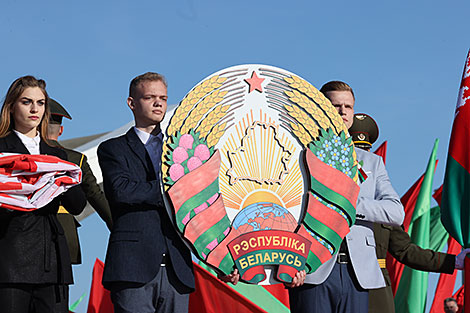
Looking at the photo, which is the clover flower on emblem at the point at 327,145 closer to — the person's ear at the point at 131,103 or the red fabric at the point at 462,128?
the person's ear at the point at 131,103

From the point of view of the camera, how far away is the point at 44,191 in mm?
3828

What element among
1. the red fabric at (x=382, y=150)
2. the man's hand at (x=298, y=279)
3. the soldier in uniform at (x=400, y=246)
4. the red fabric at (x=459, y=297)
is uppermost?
the red fabric at (x=382, y=150)

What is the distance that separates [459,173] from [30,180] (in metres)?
2.69

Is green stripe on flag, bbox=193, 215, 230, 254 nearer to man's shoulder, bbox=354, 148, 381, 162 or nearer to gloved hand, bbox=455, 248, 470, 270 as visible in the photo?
man's shoulder, bbox=354, 148, 381, 162

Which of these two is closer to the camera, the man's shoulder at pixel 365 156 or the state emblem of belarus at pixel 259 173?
the state emblem of belarus at pixel 259 173

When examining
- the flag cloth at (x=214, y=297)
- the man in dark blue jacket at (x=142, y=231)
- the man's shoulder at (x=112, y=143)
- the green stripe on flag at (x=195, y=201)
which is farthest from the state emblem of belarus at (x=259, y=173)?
the flag cloth at (x=214, y=297)

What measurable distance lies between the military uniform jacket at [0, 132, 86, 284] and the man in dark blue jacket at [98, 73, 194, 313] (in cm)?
26

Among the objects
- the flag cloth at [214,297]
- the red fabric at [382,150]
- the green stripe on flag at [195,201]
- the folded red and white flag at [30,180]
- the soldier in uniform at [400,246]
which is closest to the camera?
the folded red and white flag at [30,180]

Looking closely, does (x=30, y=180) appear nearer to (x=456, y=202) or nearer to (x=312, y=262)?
(x=312, y=262)

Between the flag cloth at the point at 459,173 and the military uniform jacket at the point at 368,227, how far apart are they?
1.78ft

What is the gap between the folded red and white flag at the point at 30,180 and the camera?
3.75 meters

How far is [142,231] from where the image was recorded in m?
3.86

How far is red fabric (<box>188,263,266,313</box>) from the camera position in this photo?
700cm

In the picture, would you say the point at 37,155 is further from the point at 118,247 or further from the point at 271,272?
the point at 271,272
